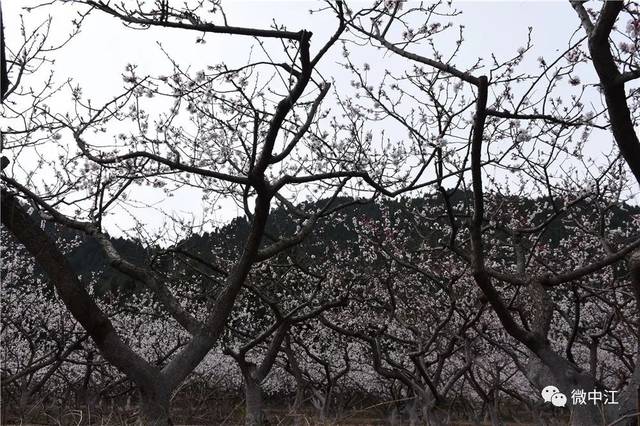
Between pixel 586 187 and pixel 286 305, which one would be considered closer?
pixel 586 187

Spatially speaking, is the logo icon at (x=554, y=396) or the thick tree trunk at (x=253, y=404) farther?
the thick tree trunk at (x=253, y=404)

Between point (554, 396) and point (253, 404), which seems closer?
point (554, 396)

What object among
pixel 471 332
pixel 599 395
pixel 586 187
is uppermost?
pixel 586 187

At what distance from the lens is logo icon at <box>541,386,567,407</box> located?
240 inches

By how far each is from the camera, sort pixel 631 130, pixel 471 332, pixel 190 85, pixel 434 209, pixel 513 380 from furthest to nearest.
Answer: pixel 513 380 < pixel 471 332 < pixel 434 209 < pixel 190 85 < pixel 631 130

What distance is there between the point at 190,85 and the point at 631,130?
3.82 meters

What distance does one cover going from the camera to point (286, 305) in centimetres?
1582

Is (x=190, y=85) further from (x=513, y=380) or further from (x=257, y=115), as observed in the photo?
(x=513, y=380)

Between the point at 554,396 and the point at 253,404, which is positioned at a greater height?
the point at 554,396

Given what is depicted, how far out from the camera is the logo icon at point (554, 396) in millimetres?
6090

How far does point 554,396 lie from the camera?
242 inches

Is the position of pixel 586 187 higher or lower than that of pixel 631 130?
higher

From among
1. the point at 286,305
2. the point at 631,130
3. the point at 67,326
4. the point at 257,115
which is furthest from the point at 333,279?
the point at 67,326

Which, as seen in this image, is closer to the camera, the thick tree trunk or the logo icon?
the logo icon
